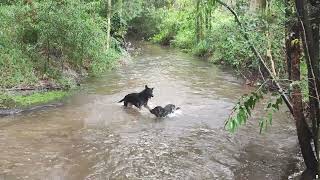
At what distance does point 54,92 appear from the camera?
14203mm

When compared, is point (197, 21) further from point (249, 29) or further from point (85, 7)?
point (249, 29)

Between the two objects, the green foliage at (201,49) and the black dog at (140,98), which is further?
the green foliage at (201,49)

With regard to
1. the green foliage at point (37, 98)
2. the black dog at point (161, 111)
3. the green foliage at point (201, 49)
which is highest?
the green foliage at point (201, 49)

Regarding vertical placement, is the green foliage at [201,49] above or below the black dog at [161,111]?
above

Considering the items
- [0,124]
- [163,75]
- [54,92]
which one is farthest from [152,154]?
[163,75]

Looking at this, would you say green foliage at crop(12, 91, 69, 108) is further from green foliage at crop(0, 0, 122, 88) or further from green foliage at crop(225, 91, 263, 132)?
green foliage at crop(225, 91, 263, 132)

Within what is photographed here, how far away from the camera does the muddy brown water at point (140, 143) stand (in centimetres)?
809

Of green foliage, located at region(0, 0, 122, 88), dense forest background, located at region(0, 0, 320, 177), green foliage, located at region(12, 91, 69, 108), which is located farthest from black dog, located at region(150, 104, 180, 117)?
green foliage, located at region(0, 0, 122, 88)

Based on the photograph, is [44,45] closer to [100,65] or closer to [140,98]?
[100,65]

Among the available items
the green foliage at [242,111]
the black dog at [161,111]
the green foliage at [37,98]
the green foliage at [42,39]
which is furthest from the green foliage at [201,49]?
the green foliage at [242,111]

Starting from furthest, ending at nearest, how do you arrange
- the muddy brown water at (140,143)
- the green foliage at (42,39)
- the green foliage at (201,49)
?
the green foliage at (201,49) < the green foliage at (42,39) < the muddy brown water at (140,143)

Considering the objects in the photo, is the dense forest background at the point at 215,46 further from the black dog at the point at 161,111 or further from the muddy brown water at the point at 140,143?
the black dog at the point at 161,111

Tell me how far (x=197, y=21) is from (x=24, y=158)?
23500 mm

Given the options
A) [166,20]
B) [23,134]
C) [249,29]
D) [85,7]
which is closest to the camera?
[249,29]
